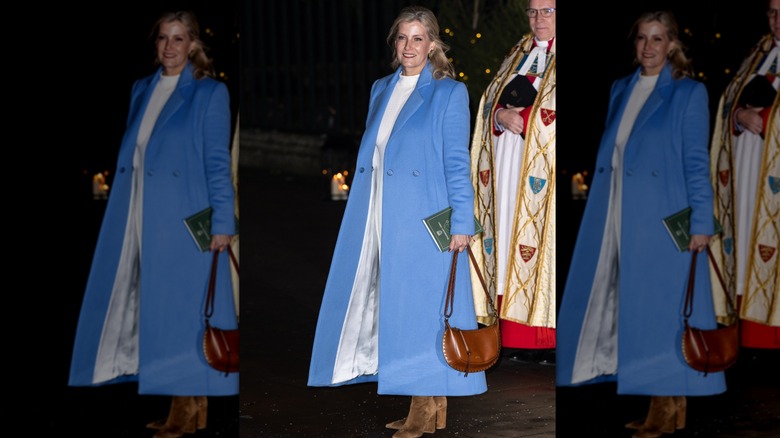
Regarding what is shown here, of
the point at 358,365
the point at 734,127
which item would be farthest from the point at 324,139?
the point at 734,127

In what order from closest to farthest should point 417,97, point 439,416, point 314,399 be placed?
point 417,97, point 439,416, point 314,399

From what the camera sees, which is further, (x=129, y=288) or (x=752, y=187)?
(x=752, y=187)

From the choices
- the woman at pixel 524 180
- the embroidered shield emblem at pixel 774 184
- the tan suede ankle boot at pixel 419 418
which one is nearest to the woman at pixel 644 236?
the embroidered shield emblem at pixel 774 184

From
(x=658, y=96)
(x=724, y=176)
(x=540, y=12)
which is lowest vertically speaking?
(x=724, y=176)

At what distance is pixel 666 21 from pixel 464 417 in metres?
1.98

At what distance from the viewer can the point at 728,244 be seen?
150 inches

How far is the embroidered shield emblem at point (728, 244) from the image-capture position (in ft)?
12.4

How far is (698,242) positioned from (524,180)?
2.39 meters

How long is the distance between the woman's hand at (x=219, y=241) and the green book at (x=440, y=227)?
118cm

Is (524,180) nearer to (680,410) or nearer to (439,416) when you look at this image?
(439,416)

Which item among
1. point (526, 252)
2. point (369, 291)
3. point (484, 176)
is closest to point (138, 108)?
point (369, 291)

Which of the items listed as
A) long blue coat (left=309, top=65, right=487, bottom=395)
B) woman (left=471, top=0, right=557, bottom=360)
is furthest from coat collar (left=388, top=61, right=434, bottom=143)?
woman (left=471, top=0, right=557, bottom=360)

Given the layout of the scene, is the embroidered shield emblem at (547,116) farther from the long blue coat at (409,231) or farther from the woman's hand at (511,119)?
the long blue coat at (409,231)

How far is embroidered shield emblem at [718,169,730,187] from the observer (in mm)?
3781
